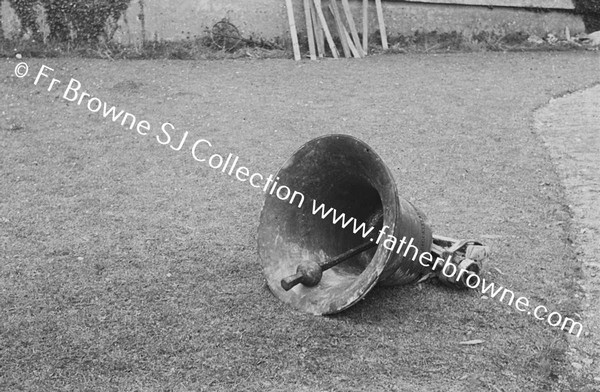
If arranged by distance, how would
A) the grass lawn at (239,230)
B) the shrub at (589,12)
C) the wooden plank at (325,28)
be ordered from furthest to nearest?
1. the shrub at (589,12)
2. the wooden plank at (325,28)
3. the grass lawn at (239,230)

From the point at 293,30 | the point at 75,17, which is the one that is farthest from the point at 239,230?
the point at 75,17

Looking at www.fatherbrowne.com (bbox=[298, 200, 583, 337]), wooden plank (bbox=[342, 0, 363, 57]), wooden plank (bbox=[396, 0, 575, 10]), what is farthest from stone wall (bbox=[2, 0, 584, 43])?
www.fatherbrowne.com (bbox=[298, 200, 583, 337])

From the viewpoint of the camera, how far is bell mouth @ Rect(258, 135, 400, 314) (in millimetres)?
4551

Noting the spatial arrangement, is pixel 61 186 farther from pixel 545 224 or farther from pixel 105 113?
pixel 545 224

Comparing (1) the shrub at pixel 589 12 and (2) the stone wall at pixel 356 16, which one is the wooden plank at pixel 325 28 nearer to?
(2) the stone wall at pixel 356 16

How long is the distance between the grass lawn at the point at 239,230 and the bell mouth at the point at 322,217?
0.22 metres

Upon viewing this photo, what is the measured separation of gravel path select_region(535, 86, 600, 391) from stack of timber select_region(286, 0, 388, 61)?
310 cm

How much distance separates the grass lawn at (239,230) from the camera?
157 inches

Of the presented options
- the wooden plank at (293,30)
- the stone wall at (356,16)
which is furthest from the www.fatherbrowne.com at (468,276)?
the stone wall at (356,16)

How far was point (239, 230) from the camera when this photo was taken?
559 centimetres

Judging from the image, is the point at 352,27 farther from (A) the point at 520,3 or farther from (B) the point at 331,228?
(B) the point at 331,228

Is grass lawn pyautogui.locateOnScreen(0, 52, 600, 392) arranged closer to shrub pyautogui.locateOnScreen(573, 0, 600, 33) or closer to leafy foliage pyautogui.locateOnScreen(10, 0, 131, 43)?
leafy foliage pyautogui.locateOnScreen(10, 0, 131, 43)

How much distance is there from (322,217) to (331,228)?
0.31 feet

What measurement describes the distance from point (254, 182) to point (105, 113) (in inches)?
97.2
